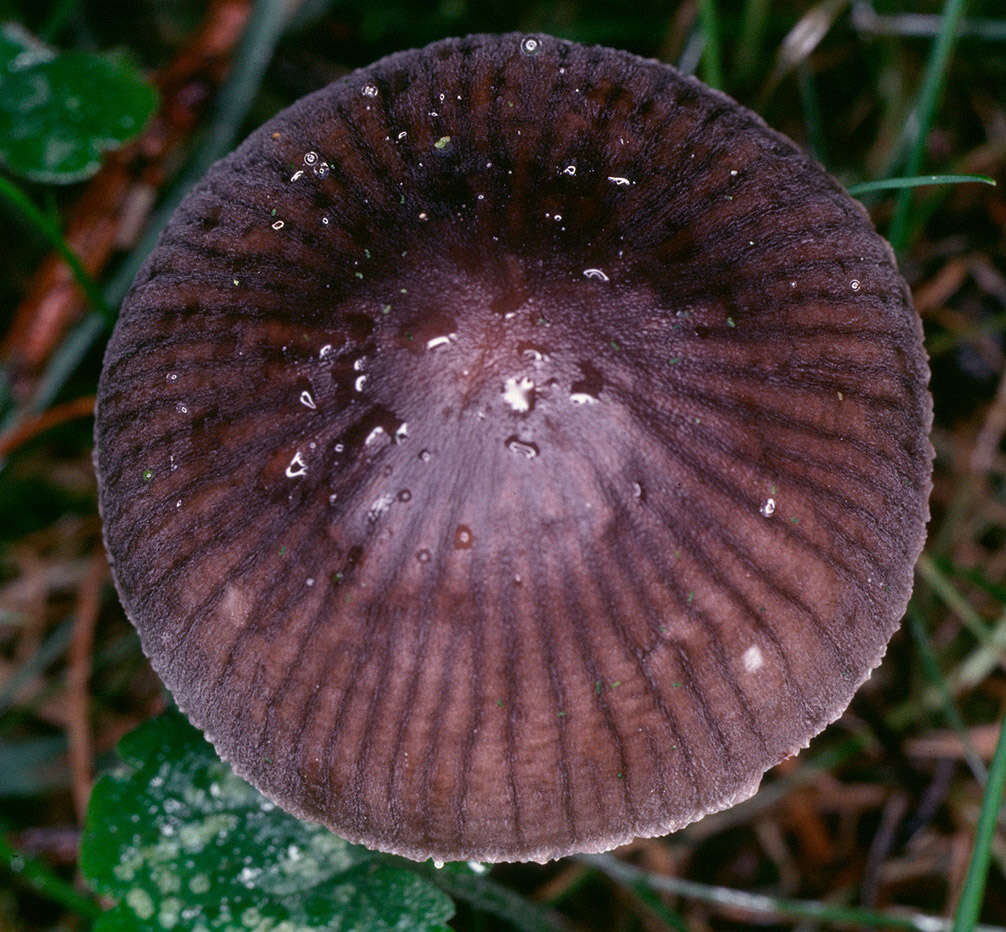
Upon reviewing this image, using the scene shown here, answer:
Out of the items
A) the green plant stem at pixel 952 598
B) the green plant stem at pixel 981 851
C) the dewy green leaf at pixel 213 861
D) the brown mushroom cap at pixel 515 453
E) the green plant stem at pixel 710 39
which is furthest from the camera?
the green plant stem at pixel 952 598

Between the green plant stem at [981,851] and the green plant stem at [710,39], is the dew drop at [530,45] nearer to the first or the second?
the green plant stem at [710,39]

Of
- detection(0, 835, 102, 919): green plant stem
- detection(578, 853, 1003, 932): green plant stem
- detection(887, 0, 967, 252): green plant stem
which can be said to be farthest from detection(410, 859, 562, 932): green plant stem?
detection(887, 0, 967, 252): green plant stem

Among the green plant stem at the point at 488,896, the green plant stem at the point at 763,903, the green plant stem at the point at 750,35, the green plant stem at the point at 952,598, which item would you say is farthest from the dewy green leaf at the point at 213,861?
the green plant stem at the point at 750,35

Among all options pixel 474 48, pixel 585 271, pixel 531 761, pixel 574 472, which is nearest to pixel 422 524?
pixel 574 472

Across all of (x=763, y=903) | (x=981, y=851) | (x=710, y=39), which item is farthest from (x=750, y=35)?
(x=763, y=903)

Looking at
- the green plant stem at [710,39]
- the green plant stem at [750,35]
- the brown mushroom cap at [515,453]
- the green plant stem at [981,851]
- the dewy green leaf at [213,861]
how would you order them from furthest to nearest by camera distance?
the green plant stem at [750,35] → the green plant stem at [710,39] → the dewy green leaf at [213,861] → the green plant stem at [981,851] → the brown mushroom cap at [515,453]

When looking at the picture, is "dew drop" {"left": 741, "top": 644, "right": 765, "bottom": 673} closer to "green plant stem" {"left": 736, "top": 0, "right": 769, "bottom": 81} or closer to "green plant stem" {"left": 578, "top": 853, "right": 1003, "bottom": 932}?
"green plant stem" {"left": 578, "top": 853, "right": 1003, "bottom": 932}

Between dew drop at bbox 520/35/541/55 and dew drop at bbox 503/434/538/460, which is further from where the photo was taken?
dew drop at bbox 520/35/541/55
